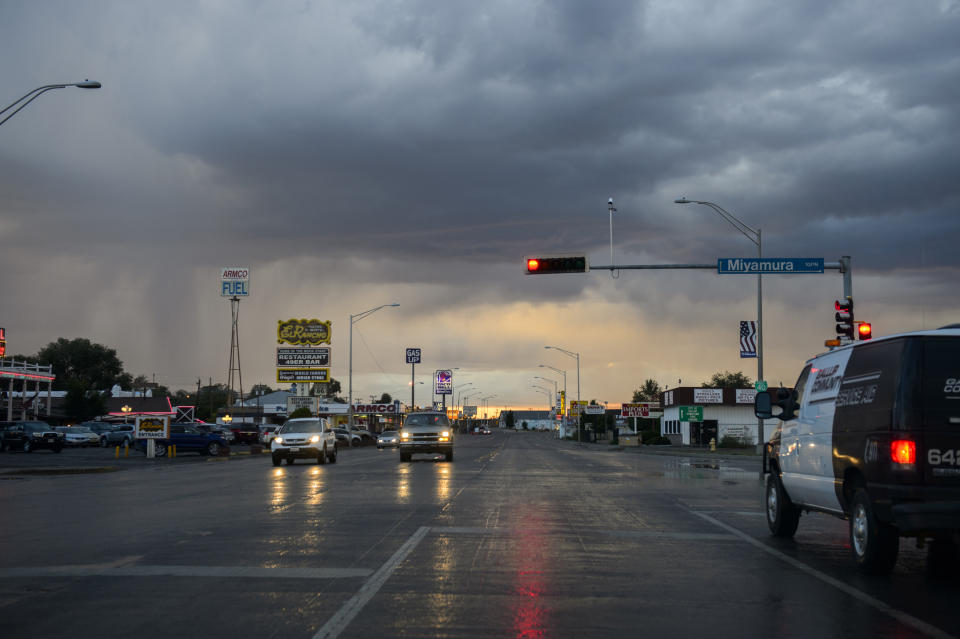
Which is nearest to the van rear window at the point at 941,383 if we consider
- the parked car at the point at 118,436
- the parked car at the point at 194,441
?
the parked car at the point at 194,441

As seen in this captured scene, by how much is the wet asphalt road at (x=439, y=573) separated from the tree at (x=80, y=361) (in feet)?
448

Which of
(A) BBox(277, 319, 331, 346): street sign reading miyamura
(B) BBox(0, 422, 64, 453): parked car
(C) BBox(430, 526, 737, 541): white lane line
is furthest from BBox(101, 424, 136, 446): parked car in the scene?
(C) BBox(430, 526, 737, 541): white lane line

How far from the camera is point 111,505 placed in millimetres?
17438

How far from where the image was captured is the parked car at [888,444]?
8688 mm

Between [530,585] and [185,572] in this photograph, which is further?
[185,572]

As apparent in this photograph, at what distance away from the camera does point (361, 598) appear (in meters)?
8.08

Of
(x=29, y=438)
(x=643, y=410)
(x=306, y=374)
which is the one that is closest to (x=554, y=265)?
(x=29, y=438)

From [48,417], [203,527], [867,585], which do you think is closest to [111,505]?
[203,527]

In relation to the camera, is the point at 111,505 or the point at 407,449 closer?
the point at 111,505

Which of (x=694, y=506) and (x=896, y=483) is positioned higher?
(x=896, y=483)

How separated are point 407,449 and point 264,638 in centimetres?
3102

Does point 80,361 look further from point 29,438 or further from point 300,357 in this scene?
point 29,438

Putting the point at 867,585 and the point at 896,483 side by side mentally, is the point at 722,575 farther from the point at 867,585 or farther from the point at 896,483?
the point at 896,483

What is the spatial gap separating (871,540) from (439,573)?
4.51 m
